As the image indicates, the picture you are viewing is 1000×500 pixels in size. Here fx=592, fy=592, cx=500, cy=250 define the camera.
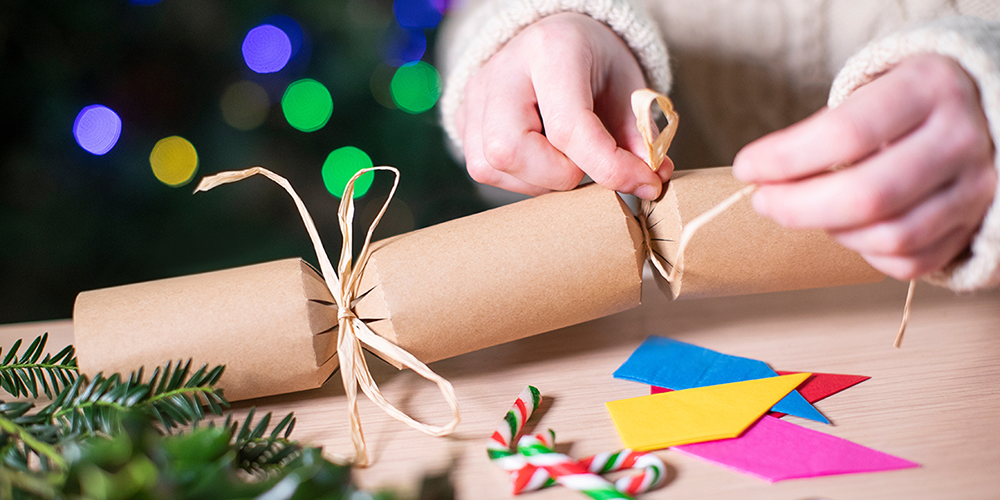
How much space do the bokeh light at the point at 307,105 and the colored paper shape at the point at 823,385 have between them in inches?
43.9

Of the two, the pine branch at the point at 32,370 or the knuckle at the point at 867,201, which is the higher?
the knuckle at the point at 867,201

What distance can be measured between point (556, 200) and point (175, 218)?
1235 millimetres

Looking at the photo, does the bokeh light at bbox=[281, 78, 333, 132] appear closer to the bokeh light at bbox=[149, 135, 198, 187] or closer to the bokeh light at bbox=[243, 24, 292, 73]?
the bokeh light at bbox=[243, 24, 292, 73]

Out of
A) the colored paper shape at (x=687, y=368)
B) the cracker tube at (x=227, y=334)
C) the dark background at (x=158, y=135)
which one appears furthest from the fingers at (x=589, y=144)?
the dark background at (x=158, y=135)

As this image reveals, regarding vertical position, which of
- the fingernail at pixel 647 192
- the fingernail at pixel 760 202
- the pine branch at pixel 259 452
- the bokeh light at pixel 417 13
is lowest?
the pine branch at pixel 259 452

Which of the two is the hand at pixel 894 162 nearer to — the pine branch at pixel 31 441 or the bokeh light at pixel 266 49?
the pine branch at pixel 31 441

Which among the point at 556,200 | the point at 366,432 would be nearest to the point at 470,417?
the point at 366,432

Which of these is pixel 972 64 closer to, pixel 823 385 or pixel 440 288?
pixel 823 385

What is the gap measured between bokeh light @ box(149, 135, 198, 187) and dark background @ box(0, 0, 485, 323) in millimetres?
19

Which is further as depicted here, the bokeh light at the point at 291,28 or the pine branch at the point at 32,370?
the bokeh light at the point at 291,28

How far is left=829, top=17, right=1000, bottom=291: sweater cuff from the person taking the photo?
14.4 inches

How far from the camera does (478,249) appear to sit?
542mm

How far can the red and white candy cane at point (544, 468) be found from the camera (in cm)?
40

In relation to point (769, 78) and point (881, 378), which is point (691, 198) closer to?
point (881, 378)
